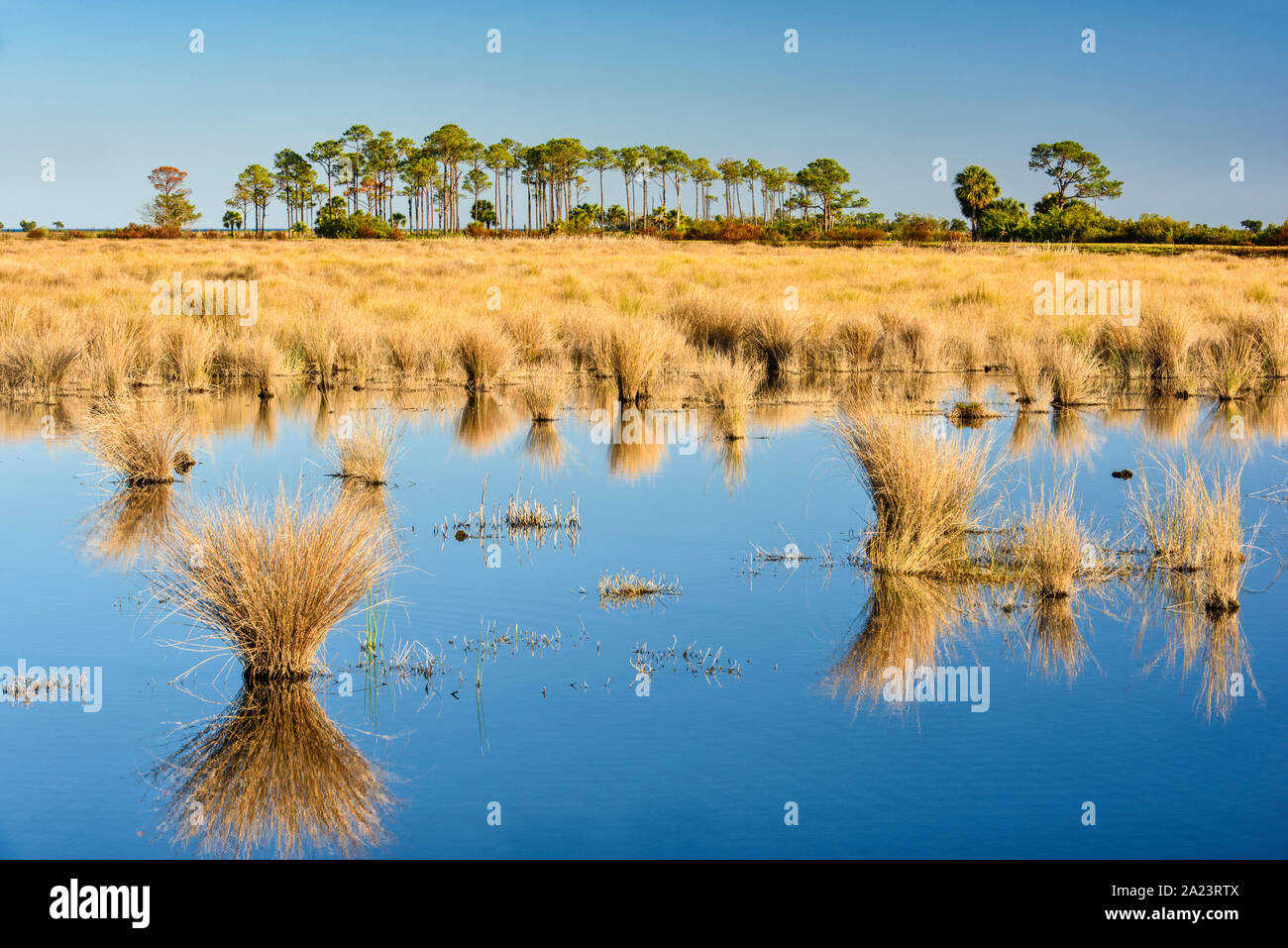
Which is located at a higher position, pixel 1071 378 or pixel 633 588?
pixel 1071 378

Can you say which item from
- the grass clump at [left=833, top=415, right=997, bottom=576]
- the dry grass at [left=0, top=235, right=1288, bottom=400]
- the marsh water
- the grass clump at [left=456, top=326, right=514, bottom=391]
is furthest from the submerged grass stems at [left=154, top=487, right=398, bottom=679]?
the grass clump at [left=456, top=326, right=514, bottom=391]

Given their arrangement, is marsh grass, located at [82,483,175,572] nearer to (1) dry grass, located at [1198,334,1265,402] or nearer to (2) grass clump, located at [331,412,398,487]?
(2) grass clump, located at [331,412,398,487]

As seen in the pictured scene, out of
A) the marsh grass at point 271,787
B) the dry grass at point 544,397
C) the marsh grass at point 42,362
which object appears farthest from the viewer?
the marsh grass at point 42,362

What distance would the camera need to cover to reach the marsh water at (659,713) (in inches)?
169

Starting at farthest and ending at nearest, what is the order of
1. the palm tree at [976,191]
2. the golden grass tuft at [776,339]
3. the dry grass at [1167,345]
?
the palm tree at [976,191] < the golden grass tuft at [776,339] < the dry grass at [1167,345]

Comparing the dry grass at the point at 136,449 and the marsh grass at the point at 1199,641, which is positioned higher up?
the dry grass at the point at 136,449

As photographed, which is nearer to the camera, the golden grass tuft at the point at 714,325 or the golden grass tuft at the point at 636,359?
the golden grass tuft at the point at 636,359

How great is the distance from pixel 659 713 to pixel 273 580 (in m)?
1.90

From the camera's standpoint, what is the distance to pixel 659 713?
5297 millimetres

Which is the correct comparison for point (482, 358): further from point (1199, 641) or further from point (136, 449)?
point (1199, 641)

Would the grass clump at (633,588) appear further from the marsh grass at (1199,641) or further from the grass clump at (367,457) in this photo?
the grass clump at (367,457)

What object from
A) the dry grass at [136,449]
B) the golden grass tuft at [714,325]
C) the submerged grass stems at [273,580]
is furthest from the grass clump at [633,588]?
the golden grass tuft at [714,325]

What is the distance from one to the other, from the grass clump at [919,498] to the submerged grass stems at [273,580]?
11.1 ft

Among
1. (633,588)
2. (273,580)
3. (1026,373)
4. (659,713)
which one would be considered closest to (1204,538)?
(633,588)
